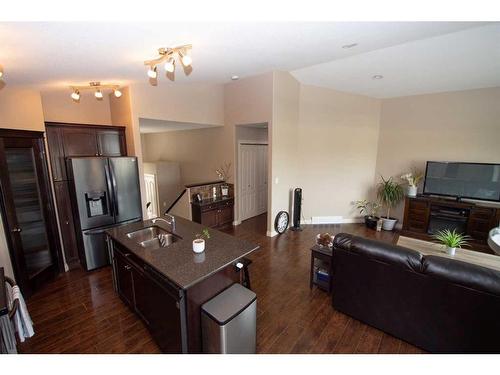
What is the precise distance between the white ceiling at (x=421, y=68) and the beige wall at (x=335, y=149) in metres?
0.36

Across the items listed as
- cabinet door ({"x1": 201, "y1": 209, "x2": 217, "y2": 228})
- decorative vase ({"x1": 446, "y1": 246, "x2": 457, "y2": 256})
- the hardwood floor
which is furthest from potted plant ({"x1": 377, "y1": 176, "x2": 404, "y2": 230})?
cabinet door ({"x1": 201, "y1": 209, "x2": 217, "y2": 228})

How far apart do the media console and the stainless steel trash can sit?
15.3 ft

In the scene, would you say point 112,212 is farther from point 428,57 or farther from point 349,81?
point 428,57

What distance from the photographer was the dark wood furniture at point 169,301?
5.52 ft

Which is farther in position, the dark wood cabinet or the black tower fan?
the black tower fan

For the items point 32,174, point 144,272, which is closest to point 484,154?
point 144,272

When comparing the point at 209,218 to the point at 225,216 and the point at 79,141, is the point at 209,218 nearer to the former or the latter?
the point at 225,216

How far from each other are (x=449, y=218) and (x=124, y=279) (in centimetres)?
592

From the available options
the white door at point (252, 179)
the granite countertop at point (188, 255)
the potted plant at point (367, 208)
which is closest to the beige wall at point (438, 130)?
the potted plant at point (367, 208)

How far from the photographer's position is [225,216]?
538 centimetres

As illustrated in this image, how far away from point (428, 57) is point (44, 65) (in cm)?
497

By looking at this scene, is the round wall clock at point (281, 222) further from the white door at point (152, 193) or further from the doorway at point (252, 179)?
the white door at point (152, 193)

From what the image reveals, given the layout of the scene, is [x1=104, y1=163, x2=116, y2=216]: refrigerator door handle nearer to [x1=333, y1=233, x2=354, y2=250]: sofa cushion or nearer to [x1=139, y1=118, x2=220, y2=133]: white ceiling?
[x1=139, y1=118, x2=220, y2=133]: white ceiling

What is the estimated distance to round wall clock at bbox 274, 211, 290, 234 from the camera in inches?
189
